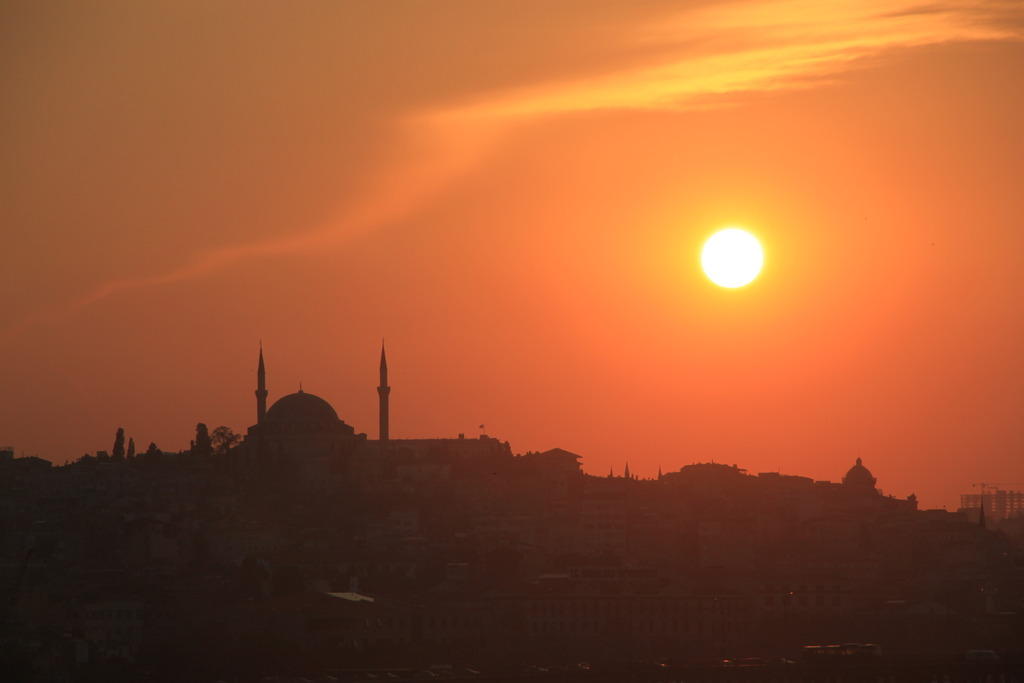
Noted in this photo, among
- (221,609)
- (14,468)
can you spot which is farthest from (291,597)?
(14,468)

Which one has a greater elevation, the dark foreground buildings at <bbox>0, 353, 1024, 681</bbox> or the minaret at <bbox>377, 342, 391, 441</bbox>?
the minaret at <bbox>377, 342, 391, 441</bbox>

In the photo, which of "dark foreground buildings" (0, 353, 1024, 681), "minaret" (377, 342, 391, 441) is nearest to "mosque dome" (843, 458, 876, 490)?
"dark foreground buildings" (0, 353, 1024, 681)

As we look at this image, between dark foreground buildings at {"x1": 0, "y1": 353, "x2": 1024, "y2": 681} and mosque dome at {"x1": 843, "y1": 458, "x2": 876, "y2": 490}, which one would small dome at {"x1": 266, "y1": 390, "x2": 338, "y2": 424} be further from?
mosque dome at {"x1": 843, "y1": 458, "x2": 876, "y2": 490}

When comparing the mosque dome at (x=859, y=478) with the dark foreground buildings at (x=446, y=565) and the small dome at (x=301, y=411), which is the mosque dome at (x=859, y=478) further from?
the small dome at (x=301, y=411)

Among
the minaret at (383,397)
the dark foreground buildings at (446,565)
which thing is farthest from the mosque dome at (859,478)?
the minaret at (383,397)

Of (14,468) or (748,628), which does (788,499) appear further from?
(14,468)

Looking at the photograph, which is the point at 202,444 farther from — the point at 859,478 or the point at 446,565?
the point at 859,478
